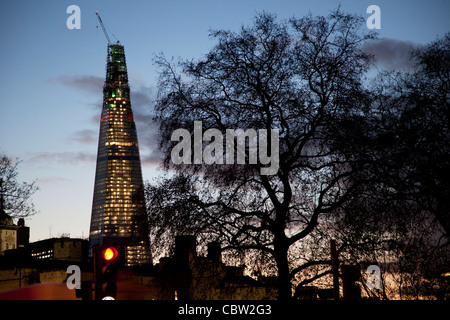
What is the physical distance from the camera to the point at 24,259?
171 ft

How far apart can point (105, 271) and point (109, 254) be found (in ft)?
1.35

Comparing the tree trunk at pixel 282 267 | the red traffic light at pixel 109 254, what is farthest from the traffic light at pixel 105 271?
the tree trunk at pixel 282 267

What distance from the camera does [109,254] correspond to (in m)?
13.2

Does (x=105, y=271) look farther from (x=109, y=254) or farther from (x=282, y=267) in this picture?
(x=282, y=267)

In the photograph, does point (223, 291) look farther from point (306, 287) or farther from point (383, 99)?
point (383, 99)

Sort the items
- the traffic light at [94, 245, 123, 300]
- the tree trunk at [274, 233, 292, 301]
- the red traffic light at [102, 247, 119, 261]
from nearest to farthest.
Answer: the traffic light at [94, 245, 123, 300]
the red traffic light at [102, 247, 119, 261]
the tree trunk at [274, 233, 292, 301]

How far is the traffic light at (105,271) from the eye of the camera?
504 inches

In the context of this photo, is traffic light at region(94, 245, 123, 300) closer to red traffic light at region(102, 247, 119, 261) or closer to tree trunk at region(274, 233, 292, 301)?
red traffic light at region(102, 247, 119, 261)

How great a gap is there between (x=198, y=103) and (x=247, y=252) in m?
6.20

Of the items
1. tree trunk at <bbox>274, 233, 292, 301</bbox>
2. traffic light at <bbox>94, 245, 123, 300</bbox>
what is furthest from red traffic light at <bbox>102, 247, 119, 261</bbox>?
tree trunk at <bbox>274, 233, 292, 301</bbox>

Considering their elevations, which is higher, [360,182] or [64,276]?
[360,182]

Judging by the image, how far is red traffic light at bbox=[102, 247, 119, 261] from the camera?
13.2 m

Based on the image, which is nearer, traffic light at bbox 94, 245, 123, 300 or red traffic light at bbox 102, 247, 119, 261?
traffic light at bbox 94, 245, 123, 300
